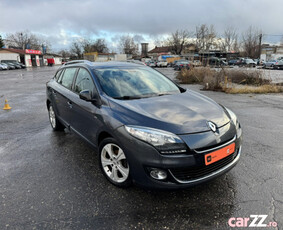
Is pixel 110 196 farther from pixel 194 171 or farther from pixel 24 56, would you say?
pixel 24 56

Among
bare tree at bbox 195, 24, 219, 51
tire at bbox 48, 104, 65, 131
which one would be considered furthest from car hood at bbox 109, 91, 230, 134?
bare tree at bbox 195, 24, 219, 51

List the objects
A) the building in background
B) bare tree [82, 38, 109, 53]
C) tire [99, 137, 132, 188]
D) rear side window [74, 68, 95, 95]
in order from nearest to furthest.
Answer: tire [99, 137, 132, 188]
rear side window [74, 68, 95, 95]
the building in background
bare tree [82, 38, 109, 53]

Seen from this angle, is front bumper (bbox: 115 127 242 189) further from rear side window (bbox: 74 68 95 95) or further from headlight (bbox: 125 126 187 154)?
rear side window (bbox: 74 68 95 95)

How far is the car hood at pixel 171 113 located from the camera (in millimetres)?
2496

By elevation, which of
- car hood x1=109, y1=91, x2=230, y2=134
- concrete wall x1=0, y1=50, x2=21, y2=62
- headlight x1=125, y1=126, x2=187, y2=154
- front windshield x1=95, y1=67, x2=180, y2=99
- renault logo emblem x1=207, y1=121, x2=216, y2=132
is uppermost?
concrete wall x1=0, y1=50, x2=21, y2=62

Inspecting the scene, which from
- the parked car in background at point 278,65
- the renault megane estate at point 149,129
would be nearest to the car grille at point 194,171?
the renault megane estate at point 149,129

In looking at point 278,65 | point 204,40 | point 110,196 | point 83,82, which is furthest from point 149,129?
point 204,40

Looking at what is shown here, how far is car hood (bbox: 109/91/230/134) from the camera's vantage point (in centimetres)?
250

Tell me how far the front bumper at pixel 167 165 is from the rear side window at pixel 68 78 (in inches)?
86.0

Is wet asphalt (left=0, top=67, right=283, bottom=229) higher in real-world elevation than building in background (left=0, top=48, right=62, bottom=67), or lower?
lower

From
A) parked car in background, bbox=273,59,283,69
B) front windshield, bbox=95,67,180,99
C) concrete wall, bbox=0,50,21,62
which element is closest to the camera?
front windshield, bbox=95,67,180,99

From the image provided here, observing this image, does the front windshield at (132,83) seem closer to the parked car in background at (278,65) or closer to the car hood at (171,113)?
the car hood at (171,113)

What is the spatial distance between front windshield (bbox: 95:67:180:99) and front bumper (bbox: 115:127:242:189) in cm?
90

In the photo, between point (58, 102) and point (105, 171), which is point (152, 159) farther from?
point (58, 102)
